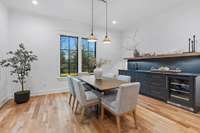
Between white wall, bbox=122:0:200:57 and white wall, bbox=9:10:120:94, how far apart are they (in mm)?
2950

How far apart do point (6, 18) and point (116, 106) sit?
4294mm

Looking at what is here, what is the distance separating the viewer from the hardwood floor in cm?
208

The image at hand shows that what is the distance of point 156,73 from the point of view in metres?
3.64

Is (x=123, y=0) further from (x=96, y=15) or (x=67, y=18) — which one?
(x=67, y=18)

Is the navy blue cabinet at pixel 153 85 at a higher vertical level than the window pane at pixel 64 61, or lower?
lower

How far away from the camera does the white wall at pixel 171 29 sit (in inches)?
129

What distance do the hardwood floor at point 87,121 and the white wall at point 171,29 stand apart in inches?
81.6

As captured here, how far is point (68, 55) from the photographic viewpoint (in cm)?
494

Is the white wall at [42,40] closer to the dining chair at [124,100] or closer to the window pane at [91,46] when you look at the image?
the window pane at [91,46]

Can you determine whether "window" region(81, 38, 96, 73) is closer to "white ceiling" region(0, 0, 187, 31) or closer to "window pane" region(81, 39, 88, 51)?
"window pane" region(81, 39, 88, 51)

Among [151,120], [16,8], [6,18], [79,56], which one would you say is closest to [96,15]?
[79,56]

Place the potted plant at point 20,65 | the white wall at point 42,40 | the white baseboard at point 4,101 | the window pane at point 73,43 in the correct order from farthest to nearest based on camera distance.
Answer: the window pane at point 73,43
the white wall at point 42,40
the potted plant at point 20,65
the white baseboard at point 4,101

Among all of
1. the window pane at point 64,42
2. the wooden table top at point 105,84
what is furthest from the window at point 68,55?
the wooden table top at point 105,84

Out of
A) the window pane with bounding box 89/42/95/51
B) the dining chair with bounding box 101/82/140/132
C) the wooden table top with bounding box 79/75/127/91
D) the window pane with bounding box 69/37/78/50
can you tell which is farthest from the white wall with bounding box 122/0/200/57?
the window pane with bounding box 69/37/78/50
